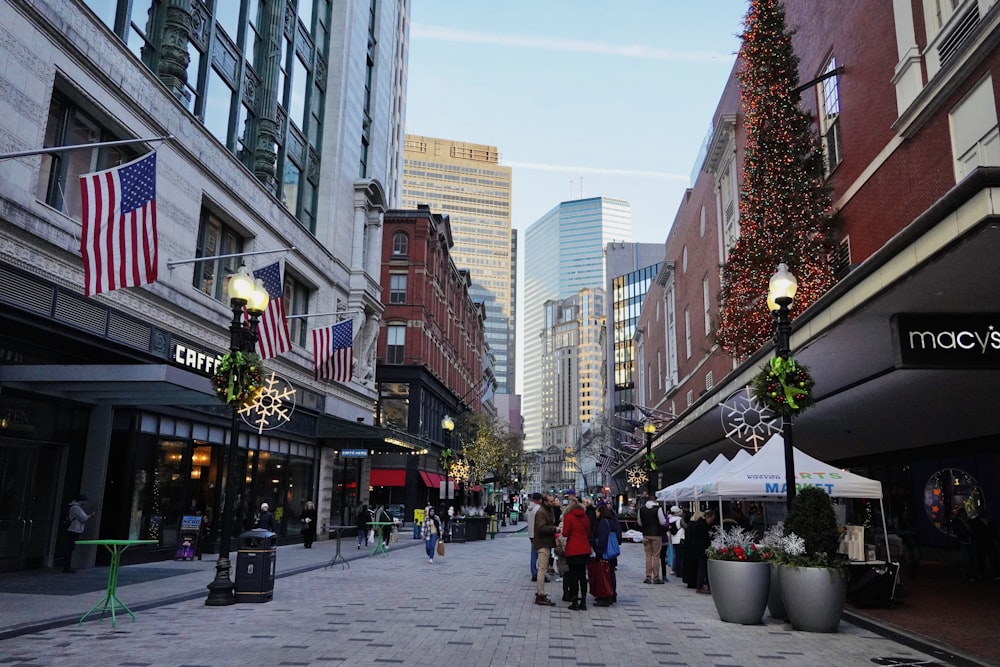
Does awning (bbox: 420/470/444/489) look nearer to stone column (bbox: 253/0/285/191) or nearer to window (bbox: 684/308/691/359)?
window (bbox: 684/308/691/359)

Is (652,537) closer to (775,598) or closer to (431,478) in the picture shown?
(775,598)

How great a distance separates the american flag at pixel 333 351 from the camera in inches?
977

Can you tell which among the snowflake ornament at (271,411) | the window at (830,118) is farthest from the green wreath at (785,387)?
the snowflake ornament at (271,411)

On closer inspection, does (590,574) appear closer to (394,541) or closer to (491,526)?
(394,541)

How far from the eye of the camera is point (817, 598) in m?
10.6

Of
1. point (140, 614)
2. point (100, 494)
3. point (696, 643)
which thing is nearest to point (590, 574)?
point (696, 643)

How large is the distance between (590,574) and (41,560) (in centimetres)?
1240

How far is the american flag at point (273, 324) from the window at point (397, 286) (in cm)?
3102

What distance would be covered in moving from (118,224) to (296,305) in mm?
18355

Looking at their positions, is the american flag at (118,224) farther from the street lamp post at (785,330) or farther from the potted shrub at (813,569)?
the potted shrub at (813,569)

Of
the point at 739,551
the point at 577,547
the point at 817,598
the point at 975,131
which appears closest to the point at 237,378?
the point at 577,547

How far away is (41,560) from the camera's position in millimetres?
16766

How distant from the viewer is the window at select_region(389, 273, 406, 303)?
174 ft

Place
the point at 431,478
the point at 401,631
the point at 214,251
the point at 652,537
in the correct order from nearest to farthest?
the point at 401,631 < the point at 652,537 < the point at 214,251 < the point at 431,478
